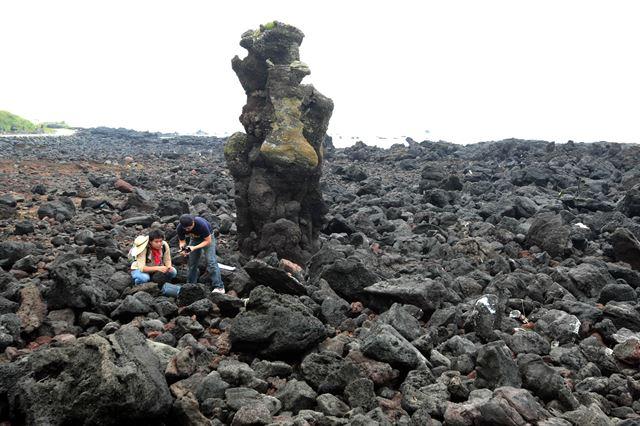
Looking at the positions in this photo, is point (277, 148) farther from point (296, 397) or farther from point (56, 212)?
point (296, 397)

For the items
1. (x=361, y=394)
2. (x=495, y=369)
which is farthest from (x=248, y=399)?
(x=495, y=369)

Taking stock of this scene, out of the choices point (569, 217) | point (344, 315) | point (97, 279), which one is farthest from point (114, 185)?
point (569, 217)

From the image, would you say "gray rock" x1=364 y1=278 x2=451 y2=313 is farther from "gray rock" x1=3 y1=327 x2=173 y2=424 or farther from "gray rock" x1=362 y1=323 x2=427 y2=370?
"gray rock" x1=3 y1=327 x2=173 y2=424

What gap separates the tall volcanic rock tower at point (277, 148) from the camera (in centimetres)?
1402

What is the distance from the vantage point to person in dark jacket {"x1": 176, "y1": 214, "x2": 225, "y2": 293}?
1133 centimetres

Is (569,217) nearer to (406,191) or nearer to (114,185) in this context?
(406,191)

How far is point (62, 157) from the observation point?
34.2 metres

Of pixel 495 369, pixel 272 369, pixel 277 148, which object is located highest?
pixel 277 148

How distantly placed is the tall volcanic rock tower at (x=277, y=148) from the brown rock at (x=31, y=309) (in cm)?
572

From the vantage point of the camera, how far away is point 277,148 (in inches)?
549

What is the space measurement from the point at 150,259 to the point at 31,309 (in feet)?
9.43

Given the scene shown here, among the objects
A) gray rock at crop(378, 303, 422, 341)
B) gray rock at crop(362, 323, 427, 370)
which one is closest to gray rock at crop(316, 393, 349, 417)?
gray rock at crop(362, 323, 427, 370)

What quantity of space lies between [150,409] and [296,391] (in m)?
1.77

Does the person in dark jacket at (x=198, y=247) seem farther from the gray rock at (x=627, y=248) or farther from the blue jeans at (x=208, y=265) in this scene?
the gray rock at (x=627, y=248)
